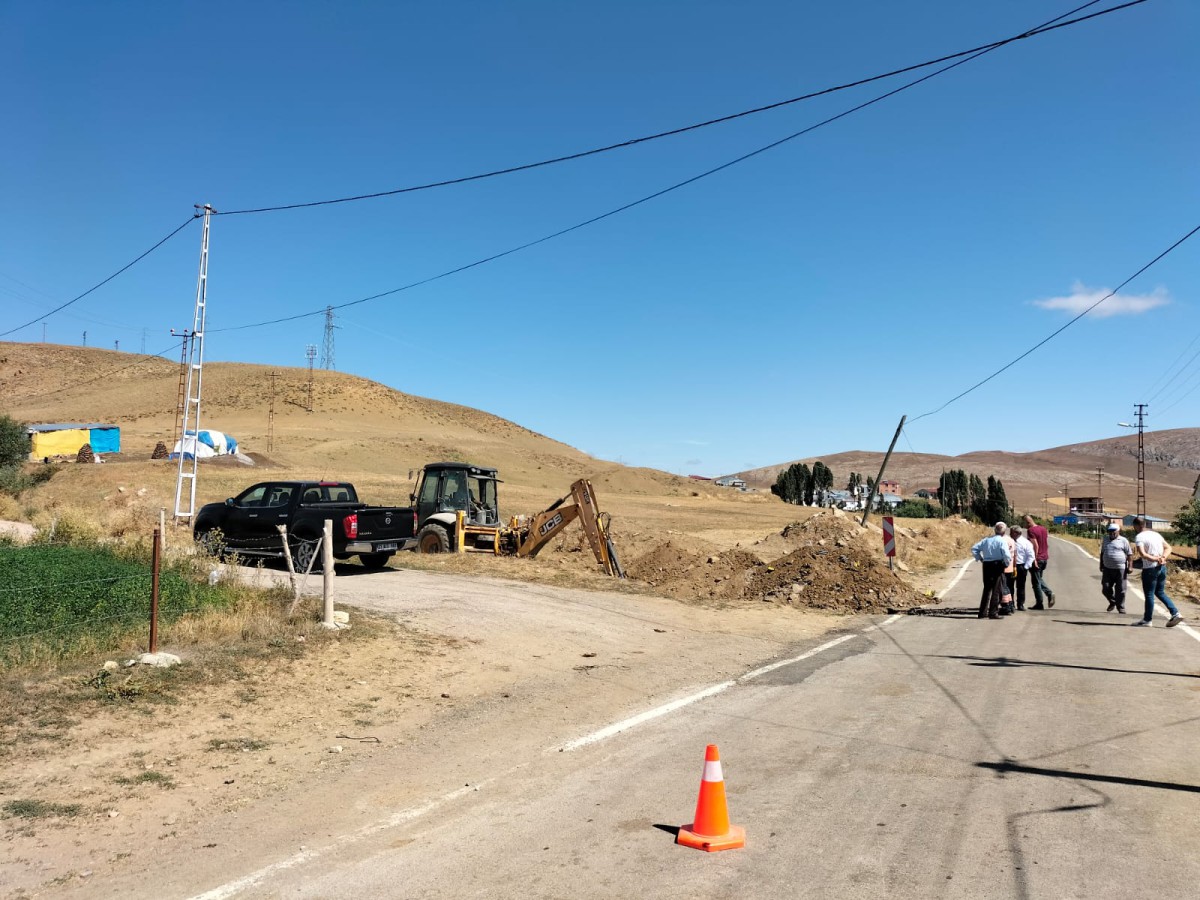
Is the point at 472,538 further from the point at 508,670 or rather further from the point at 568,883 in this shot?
the point at 568,883

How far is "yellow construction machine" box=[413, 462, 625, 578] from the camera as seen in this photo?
66.5 feet

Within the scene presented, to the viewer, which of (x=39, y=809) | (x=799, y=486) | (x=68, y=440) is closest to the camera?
(x=39, y=809)

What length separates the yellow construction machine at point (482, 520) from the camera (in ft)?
66.5

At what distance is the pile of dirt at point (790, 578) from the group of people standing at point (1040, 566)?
6.42 feet

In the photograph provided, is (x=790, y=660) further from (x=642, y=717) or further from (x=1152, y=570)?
(x=1152, y=570)

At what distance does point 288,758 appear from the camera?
A: 6.68 meters

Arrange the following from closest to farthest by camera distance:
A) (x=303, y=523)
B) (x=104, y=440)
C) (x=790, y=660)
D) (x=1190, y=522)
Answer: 1. (x=790, y=660)
2. (x=303, y=523)
3. (x=1190, y=522)
4. (x=104, y=440)

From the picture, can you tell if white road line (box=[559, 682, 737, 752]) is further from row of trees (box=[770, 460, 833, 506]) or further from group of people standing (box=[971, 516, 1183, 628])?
row of trees (box=[770, 460, 833, 506])

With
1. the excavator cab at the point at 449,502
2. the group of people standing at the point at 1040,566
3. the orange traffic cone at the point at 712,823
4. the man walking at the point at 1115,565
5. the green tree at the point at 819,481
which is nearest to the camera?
the orange traffic cone at the point at 712,823

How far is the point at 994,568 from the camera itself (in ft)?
51.6

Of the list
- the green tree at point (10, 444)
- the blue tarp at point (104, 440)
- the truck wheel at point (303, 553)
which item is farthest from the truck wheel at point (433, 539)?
the blue tarp at point (104, 440)

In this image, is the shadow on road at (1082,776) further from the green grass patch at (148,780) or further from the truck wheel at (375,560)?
the truck wheel at (375,560)

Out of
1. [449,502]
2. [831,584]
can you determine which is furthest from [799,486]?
[831,584]

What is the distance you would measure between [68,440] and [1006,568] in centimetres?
5469
